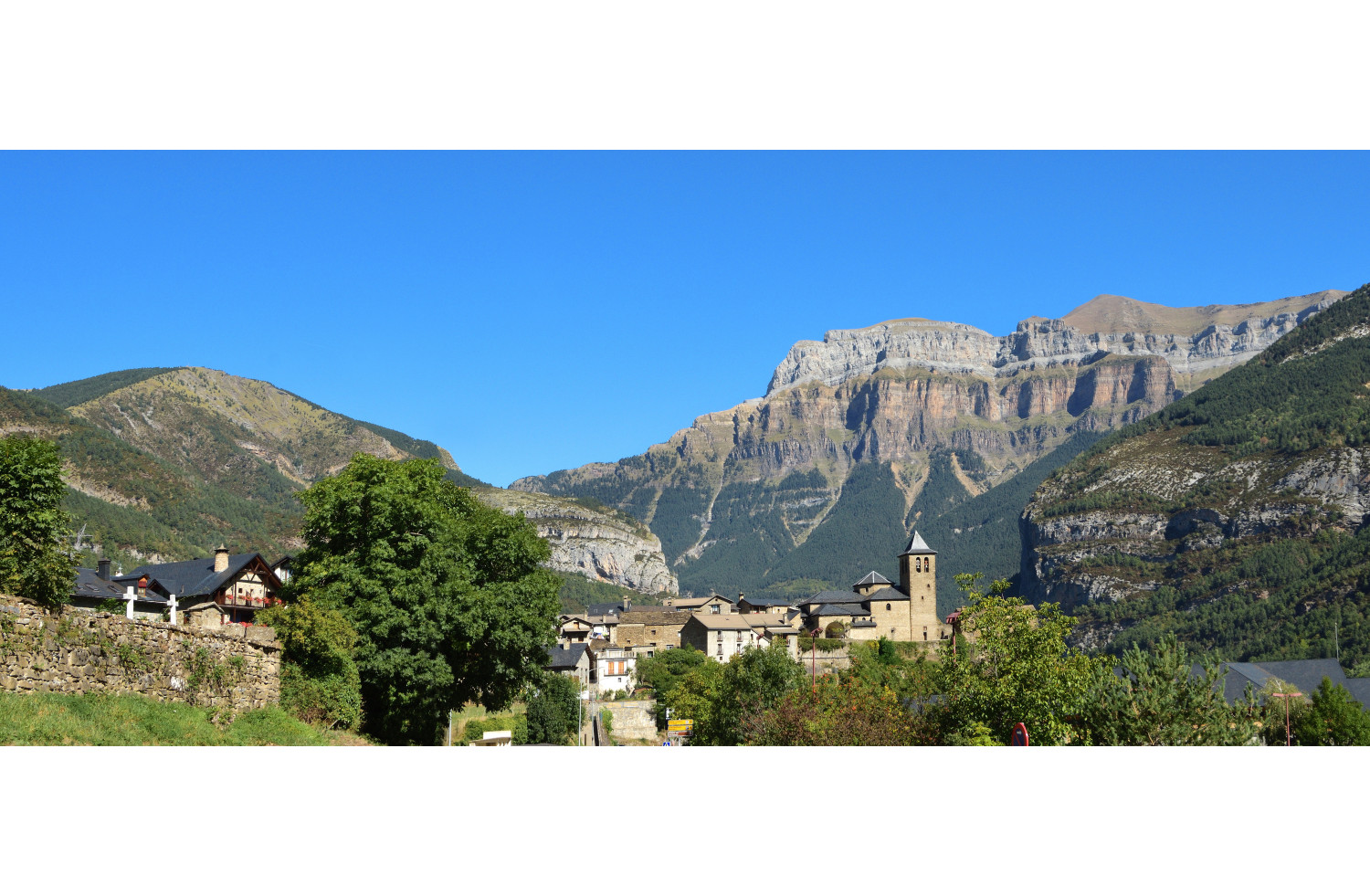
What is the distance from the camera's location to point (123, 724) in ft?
48.2

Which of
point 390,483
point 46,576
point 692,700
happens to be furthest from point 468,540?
point 692,700

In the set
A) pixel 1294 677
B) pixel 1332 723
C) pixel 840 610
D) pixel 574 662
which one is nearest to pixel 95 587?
pixel 574 662

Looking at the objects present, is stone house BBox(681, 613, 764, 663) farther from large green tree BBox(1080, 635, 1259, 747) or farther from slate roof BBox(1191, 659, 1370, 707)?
large green tree BBox(1080, 635, 1259, 747)

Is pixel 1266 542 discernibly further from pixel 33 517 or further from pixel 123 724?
pixel 123 724

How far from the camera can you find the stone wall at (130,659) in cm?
1408

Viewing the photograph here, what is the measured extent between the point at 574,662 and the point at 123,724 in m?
73.3

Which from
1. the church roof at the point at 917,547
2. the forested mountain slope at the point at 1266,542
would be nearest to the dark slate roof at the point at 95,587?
the church roof at the point at 917,547

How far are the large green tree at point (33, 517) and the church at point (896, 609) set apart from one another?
8347 centimetres

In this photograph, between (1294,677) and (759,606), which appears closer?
(1294,677)

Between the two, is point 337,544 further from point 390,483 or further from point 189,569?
point 189,569

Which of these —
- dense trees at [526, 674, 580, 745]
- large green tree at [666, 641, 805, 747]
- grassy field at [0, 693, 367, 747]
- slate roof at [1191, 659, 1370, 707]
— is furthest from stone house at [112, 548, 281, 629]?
slate roof at [1191, 659, 1370, 707]

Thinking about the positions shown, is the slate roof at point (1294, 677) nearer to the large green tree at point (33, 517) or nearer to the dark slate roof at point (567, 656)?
the dark slate roof at point (567, 656)

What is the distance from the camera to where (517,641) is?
27406mm

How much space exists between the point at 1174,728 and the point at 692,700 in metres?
41.2
